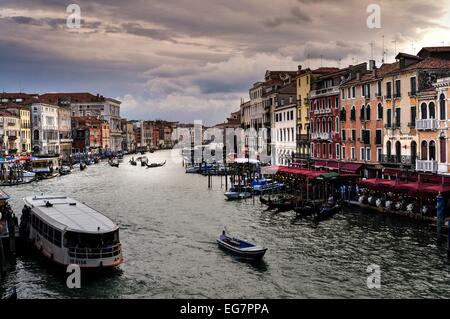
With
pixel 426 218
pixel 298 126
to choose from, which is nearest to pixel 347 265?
pixel 426 218

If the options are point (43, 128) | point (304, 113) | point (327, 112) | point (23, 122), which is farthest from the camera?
point (43, 128)

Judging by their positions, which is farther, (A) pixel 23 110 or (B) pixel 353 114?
(A) pixel 23 110

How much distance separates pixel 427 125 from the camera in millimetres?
31797

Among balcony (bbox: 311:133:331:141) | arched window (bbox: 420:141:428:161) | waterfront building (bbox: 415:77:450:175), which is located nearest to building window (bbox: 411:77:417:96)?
waterfront building (bbox: 415:77:450:175)

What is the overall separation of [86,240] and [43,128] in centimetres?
7093

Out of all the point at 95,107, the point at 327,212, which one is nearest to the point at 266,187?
the point at 327,212

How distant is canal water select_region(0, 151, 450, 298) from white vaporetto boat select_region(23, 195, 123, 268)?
0.61m

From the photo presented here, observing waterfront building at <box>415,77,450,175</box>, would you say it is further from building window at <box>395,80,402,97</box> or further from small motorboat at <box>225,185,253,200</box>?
small motorboat at <box>225,185,253,200</box>

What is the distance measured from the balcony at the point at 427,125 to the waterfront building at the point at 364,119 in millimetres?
4714

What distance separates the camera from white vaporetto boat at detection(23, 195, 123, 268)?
2000 cm

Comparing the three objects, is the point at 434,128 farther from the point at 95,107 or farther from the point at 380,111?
the point at 95,107

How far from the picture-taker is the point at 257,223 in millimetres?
30875

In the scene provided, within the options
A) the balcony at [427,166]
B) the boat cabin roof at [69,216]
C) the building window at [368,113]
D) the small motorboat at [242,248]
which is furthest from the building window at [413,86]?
the boat cabin roof at [69,216]

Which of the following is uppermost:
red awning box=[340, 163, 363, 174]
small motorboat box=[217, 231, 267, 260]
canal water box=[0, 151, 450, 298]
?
red awning box=[340, 163, 363, 174]
